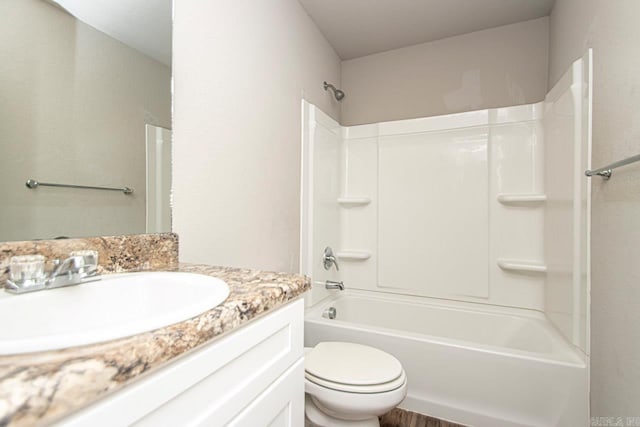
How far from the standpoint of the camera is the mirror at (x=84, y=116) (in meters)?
0.70

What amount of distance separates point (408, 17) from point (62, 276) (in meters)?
2.35

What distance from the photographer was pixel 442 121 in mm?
2176

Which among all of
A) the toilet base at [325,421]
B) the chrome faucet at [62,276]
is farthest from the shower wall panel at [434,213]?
the chrome faucet at [62,276]

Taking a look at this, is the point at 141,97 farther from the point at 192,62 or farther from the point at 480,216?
the point at 480,216

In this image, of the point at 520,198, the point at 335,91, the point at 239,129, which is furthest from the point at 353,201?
the point at 239,129

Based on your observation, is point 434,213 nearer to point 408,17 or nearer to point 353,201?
point 353,201

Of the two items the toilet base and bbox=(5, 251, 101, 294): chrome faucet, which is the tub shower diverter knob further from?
bbox=(5, 251, 101, 294): chrome faucet

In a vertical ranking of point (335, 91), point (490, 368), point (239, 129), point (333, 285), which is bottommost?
point (490, 368)

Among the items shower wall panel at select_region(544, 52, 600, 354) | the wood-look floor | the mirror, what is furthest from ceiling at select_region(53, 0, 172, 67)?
the wood-look floor

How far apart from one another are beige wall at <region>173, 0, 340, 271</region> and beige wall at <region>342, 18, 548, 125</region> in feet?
2.42

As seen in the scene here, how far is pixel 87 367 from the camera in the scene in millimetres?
334

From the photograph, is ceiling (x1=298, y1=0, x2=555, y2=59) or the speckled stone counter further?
ceiling (x1=298, y1=0, x2=555, y2=59)

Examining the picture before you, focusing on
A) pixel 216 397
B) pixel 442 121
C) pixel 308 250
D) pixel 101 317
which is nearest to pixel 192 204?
pixel 101 317

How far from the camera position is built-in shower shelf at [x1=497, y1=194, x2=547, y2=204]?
74.3 inches
